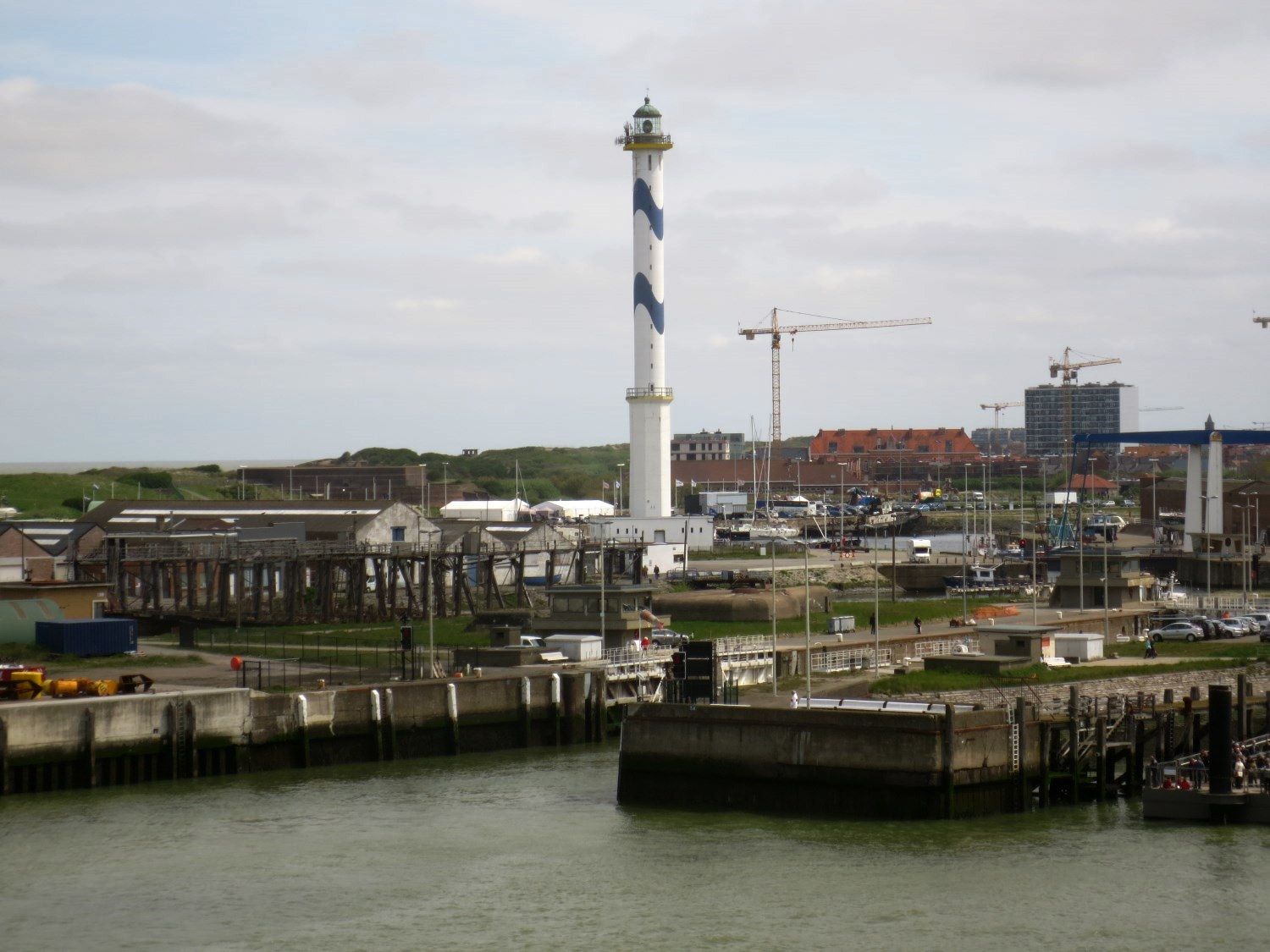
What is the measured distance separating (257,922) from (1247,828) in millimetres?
22124

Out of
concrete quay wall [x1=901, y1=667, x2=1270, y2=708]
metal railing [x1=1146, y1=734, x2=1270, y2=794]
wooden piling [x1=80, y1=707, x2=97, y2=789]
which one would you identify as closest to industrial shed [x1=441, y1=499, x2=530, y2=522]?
concrete quay wall [x1=901, y1=667, x2=1270, y2=708]

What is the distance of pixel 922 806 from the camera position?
135 ft

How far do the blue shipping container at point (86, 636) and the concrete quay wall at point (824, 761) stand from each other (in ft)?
83.0

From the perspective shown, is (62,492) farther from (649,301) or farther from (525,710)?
(525,710)

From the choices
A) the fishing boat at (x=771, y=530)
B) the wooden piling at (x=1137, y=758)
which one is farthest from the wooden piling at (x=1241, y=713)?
the fishing boat at (x=771, y=530)

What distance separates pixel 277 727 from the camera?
4997 cm

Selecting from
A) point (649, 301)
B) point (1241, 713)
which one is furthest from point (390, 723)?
point (649, 301)

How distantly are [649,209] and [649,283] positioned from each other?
454cm

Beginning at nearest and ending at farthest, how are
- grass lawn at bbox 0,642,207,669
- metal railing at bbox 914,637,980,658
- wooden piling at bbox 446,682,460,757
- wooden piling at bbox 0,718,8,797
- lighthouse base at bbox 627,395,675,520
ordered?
wooden piling at bbox 0,718,8,797
wooden piling at bbox 446,682,460,757
grass lawn at bbox 0,642,207,669
metal railing at bbox 914,637,980,658
lighthouse base at bbox 627,395,675,520

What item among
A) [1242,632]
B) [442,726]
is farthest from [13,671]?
[1242,632]

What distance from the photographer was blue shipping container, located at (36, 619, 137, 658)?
62250 millimetres

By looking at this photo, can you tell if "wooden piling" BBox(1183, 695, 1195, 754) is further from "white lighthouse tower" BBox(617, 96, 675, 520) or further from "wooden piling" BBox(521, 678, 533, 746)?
"white lighthouse tower" BBox(617, 96, 675, 520)

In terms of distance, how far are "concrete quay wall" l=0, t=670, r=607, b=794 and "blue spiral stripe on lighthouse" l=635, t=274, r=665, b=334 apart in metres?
57.8

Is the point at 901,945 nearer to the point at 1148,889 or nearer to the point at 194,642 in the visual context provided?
the point at 1148,889
